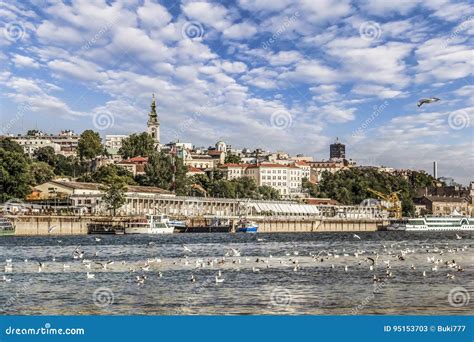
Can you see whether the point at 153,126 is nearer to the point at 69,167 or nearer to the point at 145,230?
the point at 69,167

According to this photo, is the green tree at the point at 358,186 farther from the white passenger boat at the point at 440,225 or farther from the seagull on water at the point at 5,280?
the seagull on water at the point at 5,280

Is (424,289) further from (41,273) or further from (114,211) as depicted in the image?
(114,211)

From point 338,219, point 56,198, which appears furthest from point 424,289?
point 338,219

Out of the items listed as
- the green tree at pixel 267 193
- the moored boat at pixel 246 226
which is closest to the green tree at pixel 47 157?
the green tree at pixel 267 193

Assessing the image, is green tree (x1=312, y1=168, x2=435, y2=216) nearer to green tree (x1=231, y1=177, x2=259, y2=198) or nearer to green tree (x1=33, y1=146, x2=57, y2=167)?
green tree (x1=231, y1=177, x2=259, y2=198)

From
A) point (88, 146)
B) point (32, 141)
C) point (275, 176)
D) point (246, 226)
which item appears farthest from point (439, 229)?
point (32, 141)
